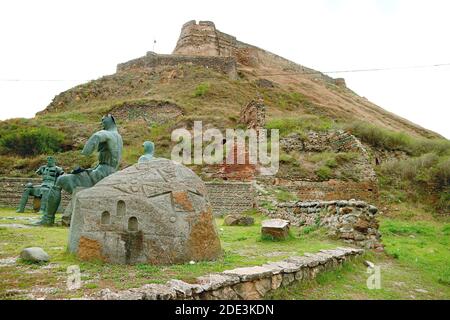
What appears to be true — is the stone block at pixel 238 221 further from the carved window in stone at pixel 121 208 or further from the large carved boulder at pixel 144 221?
the carved window in stone at pixel 121 208

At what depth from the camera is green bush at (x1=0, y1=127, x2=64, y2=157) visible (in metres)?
24.6


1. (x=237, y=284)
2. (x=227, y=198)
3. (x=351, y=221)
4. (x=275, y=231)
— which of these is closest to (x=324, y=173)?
(x=227, y=198)

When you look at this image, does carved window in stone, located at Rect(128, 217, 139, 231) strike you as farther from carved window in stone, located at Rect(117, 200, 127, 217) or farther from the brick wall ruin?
the brick wall ruin

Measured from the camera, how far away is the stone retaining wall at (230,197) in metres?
15.4

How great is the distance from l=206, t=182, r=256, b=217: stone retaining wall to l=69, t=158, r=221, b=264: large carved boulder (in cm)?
1016

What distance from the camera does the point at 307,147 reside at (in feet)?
67.9

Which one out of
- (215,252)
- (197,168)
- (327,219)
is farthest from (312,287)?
(197,168)

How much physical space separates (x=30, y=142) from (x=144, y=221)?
2304 centimetres

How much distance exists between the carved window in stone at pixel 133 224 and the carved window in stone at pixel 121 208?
118 millimetres

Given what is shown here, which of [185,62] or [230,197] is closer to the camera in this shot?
[230,197]

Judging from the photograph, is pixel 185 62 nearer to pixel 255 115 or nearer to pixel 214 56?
pixel 214 56

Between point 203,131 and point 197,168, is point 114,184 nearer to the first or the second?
point 197,168

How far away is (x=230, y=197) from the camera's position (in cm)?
1579

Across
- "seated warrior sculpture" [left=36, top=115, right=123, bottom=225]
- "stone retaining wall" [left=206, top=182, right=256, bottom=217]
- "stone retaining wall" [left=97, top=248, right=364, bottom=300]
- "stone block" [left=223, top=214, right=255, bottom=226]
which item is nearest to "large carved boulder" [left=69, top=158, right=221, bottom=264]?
"stone retaining wall" [left=97, top=248, right=364, bottom=300]
